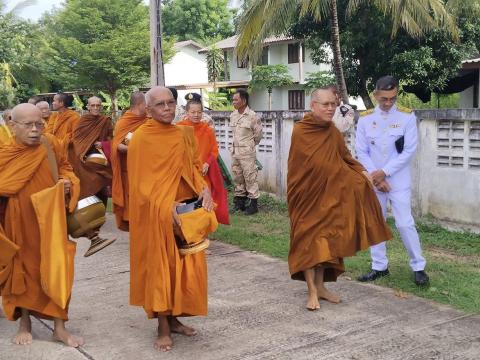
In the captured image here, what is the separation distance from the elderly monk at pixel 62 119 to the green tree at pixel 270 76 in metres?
25.2

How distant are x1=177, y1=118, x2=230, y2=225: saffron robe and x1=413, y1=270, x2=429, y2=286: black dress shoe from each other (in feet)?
8.17

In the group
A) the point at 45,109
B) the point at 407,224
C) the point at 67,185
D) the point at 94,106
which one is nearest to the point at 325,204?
the point at 407,224

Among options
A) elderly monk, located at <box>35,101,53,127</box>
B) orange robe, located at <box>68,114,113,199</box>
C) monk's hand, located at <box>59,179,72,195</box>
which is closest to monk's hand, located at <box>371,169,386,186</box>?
monk's hand, located at <box>59,179,72,195</box>

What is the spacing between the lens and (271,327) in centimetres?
439

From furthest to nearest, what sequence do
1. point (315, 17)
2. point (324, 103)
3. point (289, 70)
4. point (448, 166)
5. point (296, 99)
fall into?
point (296, 99)
point (289, 70)
point (315, 17)
point (448, 166)
point (324, 103)

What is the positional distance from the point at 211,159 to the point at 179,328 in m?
2.94

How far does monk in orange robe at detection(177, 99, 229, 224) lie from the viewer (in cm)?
685

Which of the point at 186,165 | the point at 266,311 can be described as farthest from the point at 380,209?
the point at 186,165

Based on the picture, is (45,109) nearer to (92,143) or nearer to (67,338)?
(92,143)

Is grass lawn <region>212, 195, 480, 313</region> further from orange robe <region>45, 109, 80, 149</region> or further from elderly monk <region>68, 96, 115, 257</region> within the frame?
orange robe <region>45, 109, 80, 149</region>

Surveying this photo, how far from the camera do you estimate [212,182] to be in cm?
699

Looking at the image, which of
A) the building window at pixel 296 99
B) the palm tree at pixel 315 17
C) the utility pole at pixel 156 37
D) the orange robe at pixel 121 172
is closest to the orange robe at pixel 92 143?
the orange robe at pixel 121 172

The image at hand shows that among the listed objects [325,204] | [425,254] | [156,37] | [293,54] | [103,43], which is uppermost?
[103,43]

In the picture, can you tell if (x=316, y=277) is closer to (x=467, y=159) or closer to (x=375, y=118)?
(x=375, y=118)
